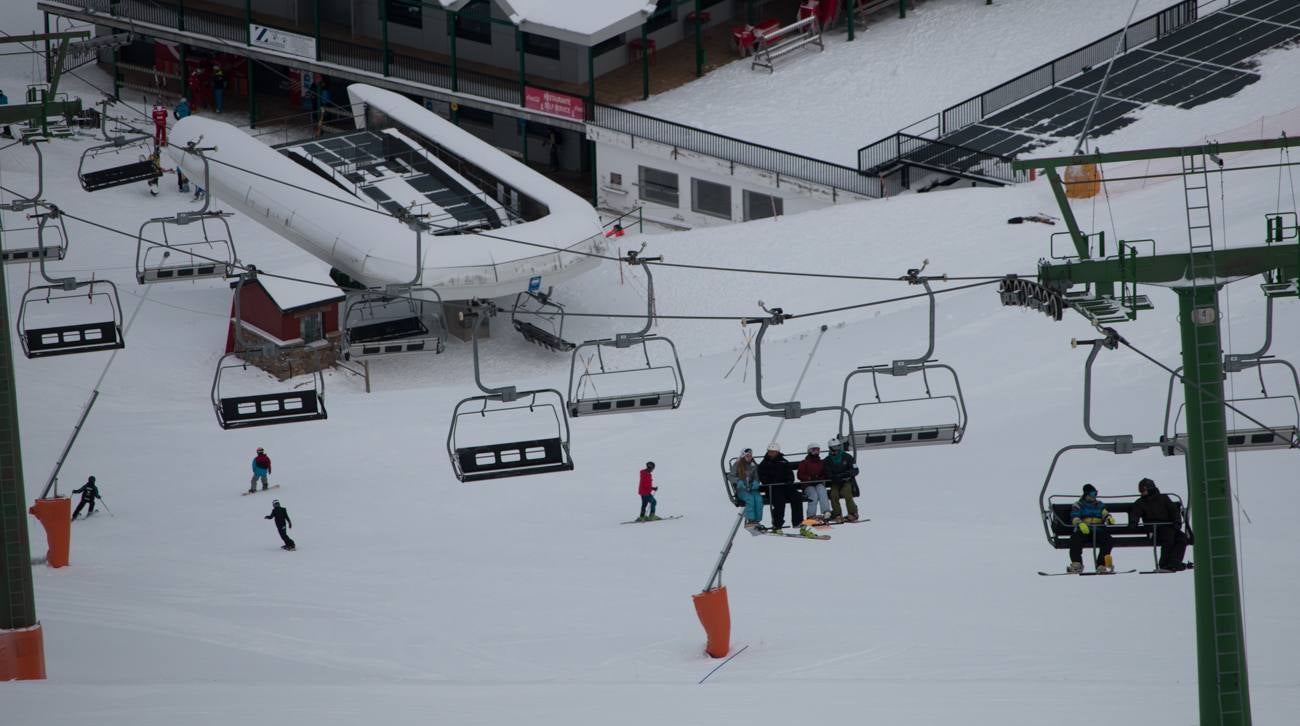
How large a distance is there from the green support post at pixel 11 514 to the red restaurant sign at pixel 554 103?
73.0ft

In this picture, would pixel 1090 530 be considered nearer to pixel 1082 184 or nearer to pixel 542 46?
pixel 1082 184

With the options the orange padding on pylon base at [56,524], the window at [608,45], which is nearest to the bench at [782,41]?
the window at [608,45]

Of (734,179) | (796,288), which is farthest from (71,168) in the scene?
(796,288)

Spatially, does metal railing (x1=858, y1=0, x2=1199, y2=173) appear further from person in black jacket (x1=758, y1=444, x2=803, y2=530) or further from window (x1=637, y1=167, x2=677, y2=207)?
person in black jacket (x1=758, y1=444, x2=803, y2=530)

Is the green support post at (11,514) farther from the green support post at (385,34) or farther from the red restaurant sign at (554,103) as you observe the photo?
the green support post at (385,34)

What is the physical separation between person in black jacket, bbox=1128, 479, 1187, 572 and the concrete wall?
70.3ft

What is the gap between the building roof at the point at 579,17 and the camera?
41.4 m

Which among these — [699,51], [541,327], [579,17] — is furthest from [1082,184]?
[579,17]

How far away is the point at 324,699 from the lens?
2130 cm

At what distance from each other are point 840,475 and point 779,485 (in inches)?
33.1

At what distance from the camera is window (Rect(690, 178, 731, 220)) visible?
134ft

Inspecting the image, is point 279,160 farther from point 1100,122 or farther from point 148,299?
point 1100,122

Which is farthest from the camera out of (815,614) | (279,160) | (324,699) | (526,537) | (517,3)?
(517,3)

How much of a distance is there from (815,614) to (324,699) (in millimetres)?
5734
